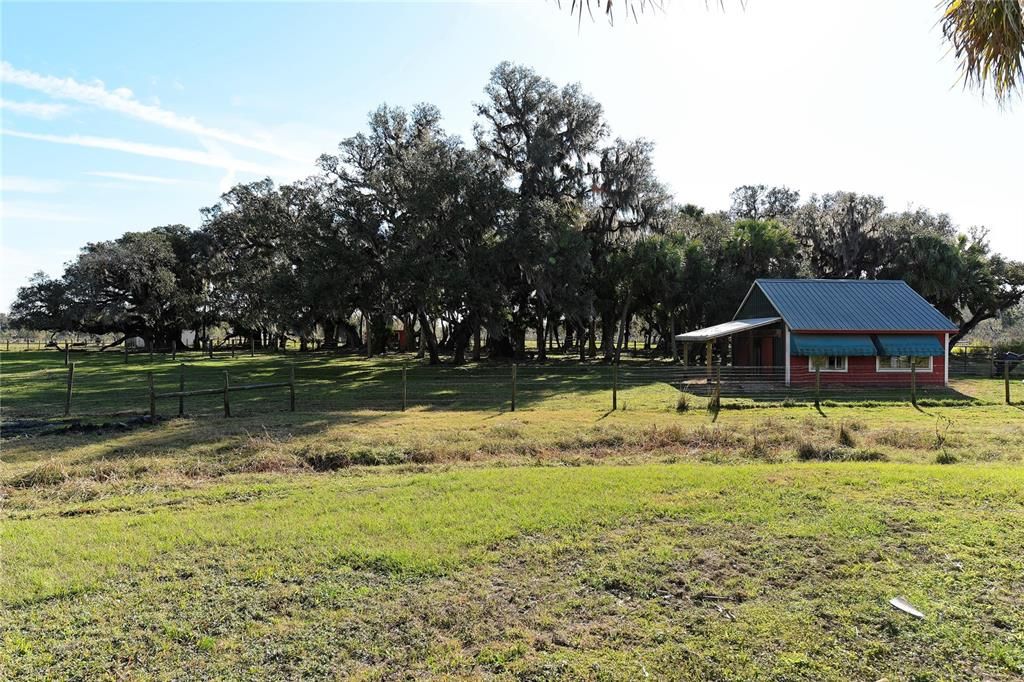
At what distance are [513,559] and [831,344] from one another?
21.4 meters

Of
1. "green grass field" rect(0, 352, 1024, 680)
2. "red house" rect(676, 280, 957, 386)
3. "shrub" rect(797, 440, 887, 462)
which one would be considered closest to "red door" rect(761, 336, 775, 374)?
"red house" rect(676, 280, 957, 386)

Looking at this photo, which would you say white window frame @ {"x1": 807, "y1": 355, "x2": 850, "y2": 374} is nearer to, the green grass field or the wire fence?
the wire fence

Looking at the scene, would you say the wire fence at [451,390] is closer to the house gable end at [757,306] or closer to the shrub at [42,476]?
the house gable end at [757,306]

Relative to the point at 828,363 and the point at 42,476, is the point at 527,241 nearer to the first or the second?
the point at 828,363

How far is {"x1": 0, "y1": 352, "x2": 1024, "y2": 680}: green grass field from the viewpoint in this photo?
357 cm

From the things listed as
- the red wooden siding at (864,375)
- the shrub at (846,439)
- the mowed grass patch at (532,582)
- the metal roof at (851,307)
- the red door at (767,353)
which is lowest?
the mowed grass patch at (532,582)

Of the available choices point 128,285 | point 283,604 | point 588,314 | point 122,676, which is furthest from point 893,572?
point 128,285

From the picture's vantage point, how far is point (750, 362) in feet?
89.4

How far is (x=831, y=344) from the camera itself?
74.6ft

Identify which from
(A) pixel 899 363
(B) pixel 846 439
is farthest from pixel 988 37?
(A) pixel 899 363

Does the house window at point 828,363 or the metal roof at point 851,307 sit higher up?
the metal roof at point 851,307

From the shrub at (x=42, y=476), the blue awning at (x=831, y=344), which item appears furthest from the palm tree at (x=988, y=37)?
the blue awning at (x=831, y=344)

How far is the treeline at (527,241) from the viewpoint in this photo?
88.9 feet

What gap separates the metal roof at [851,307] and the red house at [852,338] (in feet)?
0.11
